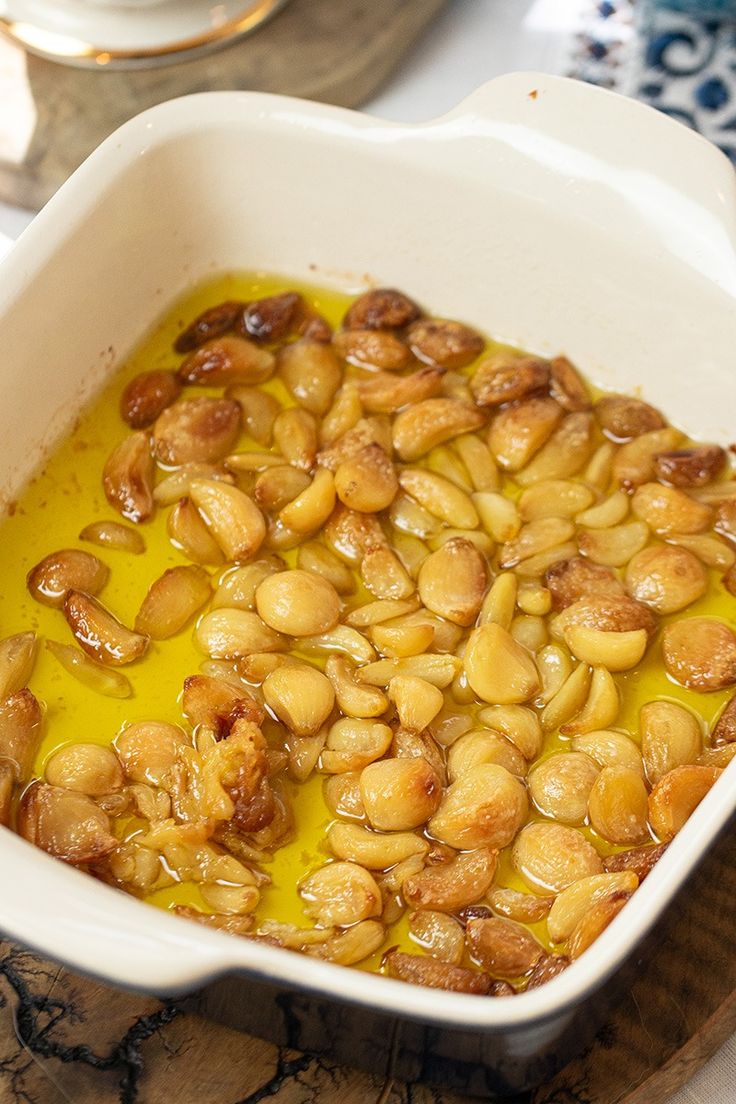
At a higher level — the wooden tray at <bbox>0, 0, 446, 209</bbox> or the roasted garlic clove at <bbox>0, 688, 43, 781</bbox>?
the wooden tray at <bbox>0, 0, 446, 209</bbox>

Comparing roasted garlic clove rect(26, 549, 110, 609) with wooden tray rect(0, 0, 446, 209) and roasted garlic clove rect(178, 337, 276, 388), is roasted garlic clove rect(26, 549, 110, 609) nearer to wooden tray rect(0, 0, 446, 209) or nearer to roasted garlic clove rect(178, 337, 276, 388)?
roasted garlic clove rect(178, 337, 276, 388)

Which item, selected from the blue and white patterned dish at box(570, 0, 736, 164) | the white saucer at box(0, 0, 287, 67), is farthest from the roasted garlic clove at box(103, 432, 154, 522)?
the blue and white patterned dish at box(570, 0, 736, 164)

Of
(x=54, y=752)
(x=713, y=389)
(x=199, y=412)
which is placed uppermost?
(x=713, y=389)

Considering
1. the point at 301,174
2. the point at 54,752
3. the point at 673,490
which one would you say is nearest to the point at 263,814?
the point at 54,752

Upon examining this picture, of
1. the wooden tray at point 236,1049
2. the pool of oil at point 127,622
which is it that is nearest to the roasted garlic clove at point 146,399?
the pool of oil at point 127,622

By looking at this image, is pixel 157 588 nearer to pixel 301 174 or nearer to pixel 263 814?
pixel 263 814

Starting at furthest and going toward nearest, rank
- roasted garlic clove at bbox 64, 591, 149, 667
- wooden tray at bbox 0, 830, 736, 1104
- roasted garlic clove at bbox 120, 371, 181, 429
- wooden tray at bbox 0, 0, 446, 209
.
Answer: wooden tray at bbox 0, 0, 446, 209 < roasted garlic clove at bbox 120, 371, 181, 429 < roasted garlic clove at bbox 64, 591, 149, 667 < wooden tray at bbox 0, 830, 736, 1104

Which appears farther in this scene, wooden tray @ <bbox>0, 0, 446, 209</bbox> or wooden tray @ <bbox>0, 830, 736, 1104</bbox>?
wooden tray @ <bbox>0, 0, 446, 209</bbox>
